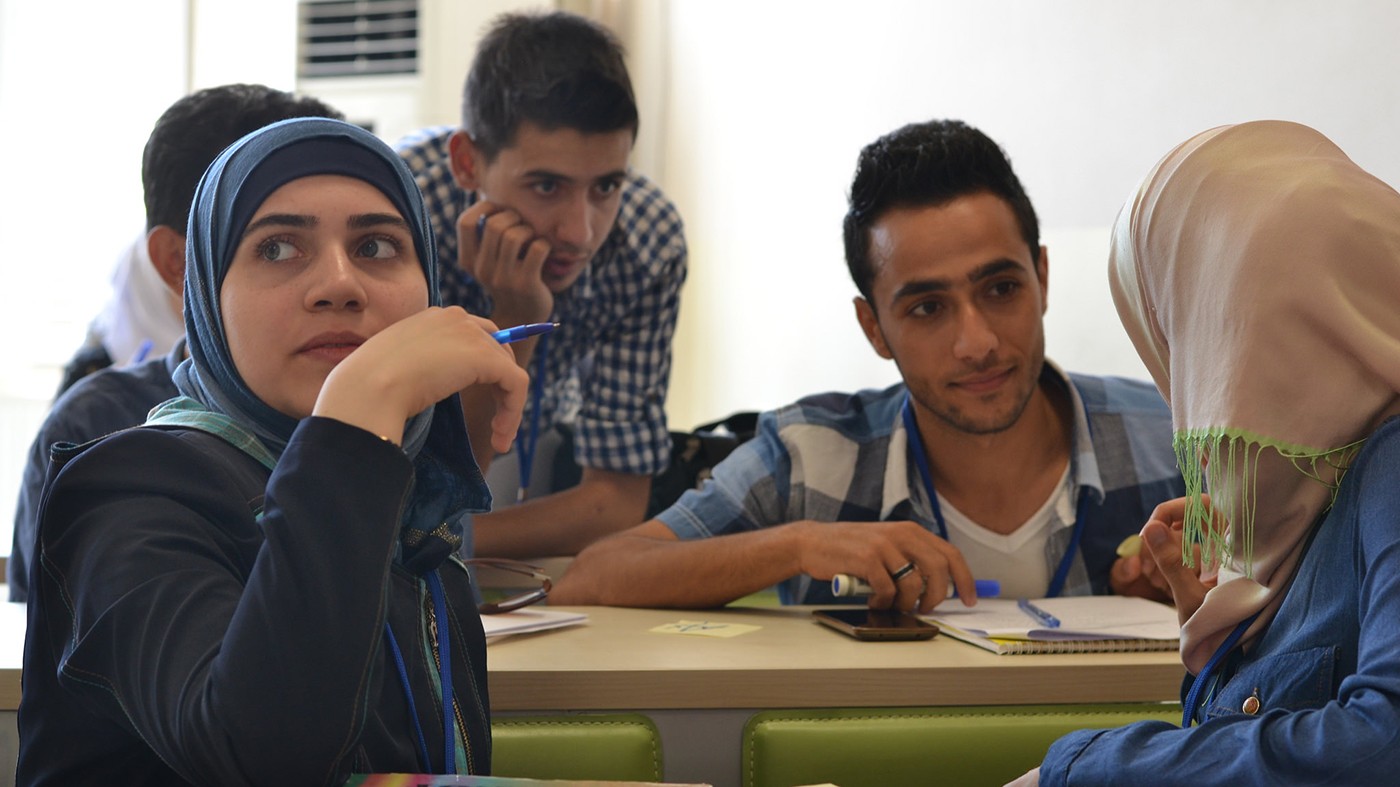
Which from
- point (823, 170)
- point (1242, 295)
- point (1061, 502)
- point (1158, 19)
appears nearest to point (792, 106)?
point (823, 170)

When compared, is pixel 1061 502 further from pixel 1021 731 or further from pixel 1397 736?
pixel 1397 736

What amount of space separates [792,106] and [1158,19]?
1.93 meters

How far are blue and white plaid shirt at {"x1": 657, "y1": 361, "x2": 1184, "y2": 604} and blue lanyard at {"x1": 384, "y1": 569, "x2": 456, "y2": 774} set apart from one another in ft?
3.27

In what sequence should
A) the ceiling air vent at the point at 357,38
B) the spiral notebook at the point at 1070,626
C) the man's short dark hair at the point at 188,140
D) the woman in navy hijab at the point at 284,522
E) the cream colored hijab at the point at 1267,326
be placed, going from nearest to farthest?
the woman in navy hijab at the point at 284,522
the cream colored hijab at the point at 1267,326
the spiral notebook at the point at 1070,626
the man's short dark hair at the point at 188,140
the ceiling air vent at the point at 357,38

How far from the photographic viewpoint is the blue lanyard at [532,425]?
8.95 feet

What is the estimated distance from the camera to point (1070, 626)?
1657 mm

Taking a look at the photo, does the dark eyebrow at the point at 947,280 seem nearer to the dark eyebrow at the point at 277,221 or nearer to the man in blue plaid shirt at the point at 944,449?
the man in blue plaid shirt at the point at 944,449

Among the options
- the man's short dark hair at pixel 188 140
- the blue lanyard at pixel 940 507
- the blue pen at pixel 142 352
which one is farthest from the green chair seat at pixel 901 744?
the blue pen at pixel 142 352

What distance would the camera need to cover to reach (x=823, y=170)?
3830mm

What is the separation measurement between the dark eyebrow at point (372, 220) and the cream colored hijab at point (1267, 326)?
26.9 inches

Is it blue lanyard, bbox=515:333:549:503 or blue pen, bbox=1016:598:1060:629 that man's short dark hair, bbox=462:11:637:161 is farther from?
blue pen, bbox=1016:598:1060:629

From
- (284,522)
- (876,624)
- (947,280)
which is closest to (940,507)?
(947,280)

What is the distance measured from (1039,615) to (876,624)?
9.3 inches

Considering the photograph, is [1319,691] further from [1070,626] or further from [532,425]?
[532,425]
